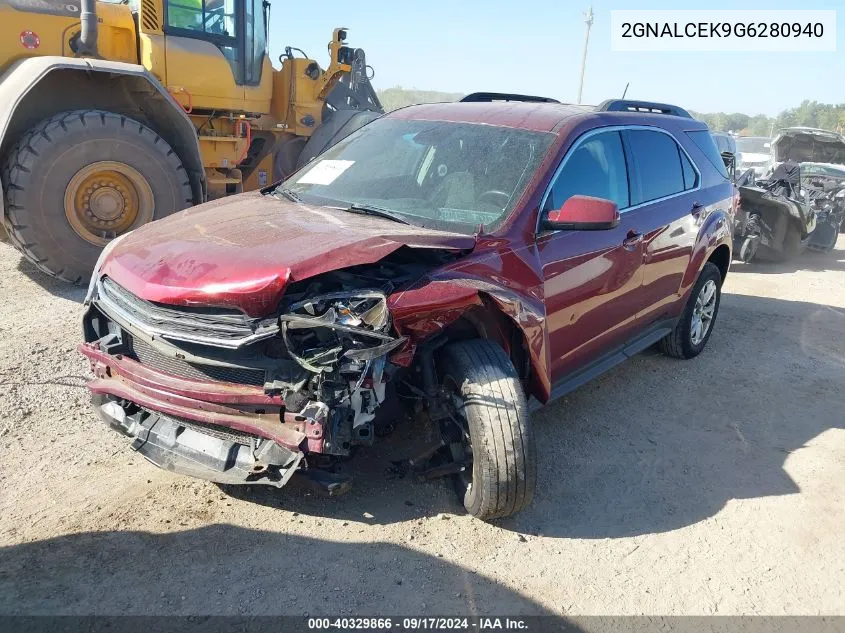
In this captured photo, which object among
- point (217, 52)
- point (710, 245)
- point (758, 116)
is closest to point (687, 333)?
point (710, 245)

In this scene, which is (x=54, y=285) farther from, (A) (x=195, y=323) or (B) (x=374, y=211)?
(A) (x=195, y=323)

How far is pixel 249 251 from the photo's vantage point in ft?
9.71

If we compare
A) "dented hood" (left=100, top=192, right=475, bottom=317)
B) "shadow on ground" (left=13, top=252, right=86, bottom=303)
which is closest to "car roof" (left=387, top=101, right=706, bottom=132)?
"dented hood" (left=100, top=192, right=475, bottom=317)

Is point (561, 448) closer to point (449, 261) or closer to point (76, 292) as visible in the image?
point (449, 261)

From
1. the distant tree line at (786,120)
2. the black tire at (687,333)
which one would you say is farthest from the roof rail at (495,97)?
the distant tree line at (786,120)

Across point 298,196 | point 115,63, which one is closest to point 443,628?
point 298,196

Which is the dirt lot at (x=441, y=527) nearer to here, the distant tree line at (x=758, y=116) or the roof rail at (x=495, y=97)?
the roof rail at (x=495, y=97)

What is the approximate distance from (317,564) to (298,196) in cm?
222

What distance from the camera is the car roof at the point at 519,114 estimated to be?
12.9 ft

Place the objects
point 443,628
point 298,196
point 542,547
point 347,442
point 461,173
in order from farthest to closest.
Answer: point 298,196 → point 461,173 → point 542,547 → point 347,442 → point 443,628

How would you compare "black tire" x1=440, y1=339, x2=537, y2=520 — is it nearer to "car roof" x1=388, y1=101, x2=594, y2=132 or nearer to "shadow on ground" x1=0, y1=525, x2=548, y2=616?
"shadow on ground" x1=0, y1=525, x2=548, y2=616

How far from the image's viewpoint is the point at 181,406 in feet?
9.60

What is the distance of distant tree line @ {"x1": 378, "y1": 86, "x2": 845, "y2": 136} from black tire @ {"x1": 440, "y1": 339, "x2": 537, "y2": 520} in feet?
154

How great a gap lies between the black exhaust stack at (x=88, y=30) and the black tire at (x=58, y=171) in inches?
35.2
